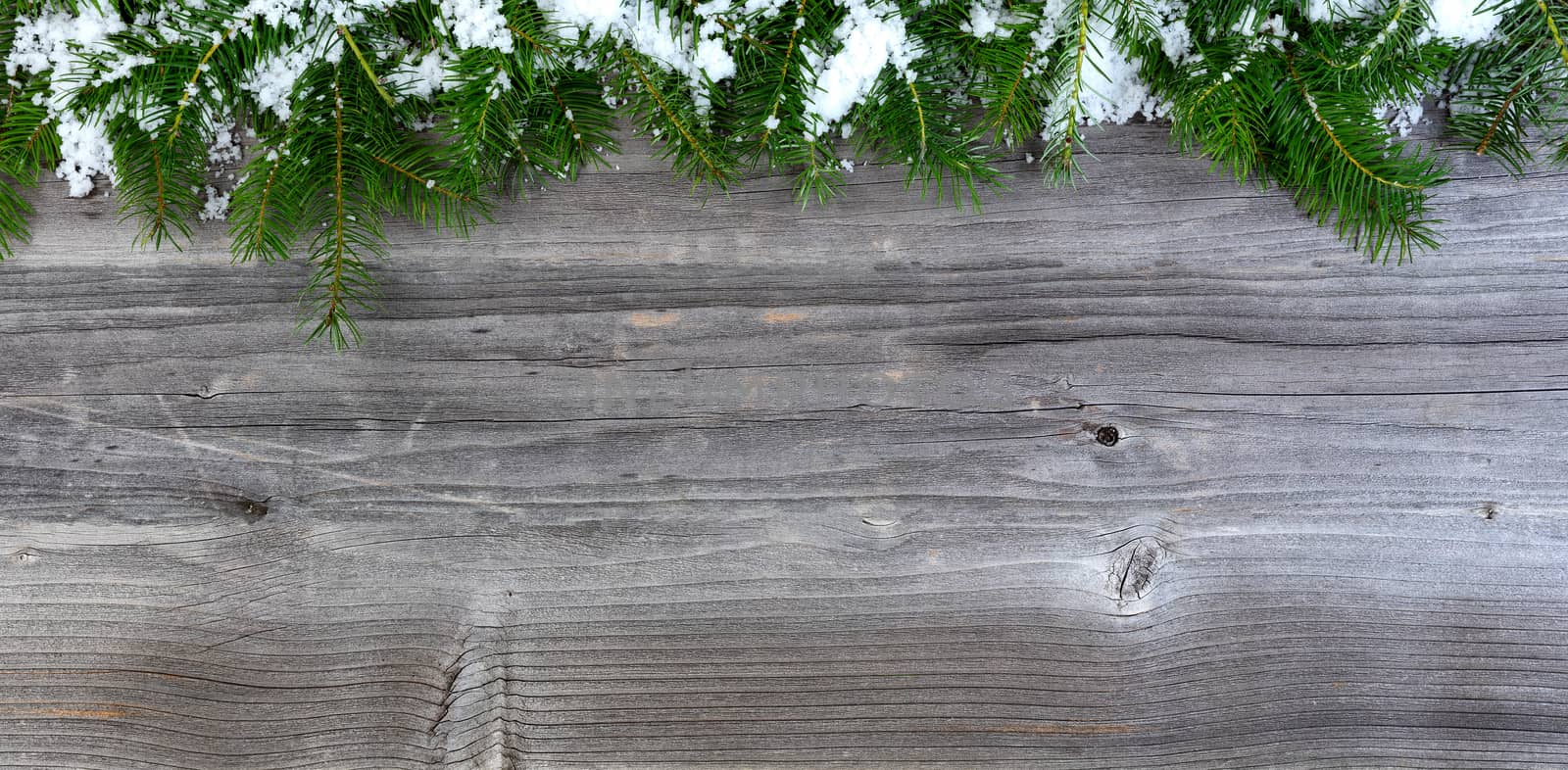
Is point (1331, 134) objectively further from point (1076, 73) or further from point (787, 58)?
point (787, 58)

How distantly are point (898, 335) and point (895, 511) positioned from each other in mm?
219

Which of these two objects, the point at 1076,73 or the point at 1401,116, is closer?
the point at 1076,73

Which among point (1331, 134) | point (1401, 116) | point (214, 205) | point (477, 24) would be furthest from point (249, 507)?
point (1401, 116)

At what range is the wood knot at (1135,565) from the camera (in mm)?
1017

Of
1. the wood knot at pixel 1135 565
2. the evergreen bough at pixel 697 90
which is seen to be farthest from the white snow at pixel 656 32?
the wood knot at pixel 1135 565

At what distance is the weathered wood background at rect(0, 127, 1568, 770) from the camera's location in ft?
3.30

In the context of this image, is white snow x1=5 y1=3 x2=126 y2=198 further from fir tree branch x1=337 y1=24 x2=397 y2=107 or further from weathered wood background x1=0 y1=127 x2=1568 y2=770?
fir tree branch x1=337 y1=24 x2=397 y2=107

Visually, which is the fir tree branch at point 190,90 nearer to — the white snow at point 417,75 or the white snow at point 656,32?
the white snow at point 417,75

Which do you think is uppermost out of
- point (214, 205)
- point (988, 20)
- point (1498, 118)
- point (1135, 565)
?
point (988, 20)

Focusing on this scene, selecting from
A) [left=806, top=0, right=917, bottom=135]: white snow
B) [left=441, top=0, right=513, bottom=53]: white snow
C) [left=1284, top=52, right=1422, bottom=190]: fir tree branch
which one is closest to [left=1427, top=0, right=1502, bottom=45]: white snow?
[left=1284, top=52, right=1422, bottom=190]: fir tree branch

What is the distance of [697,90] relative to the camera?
3.15ft

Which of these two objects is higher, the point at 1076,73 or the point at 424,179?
the point at 1076,73

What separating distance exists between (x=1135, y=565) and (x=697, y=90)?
2.57 feet

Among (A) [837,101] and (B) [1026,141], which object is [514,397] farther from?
(B) [1026,141]
